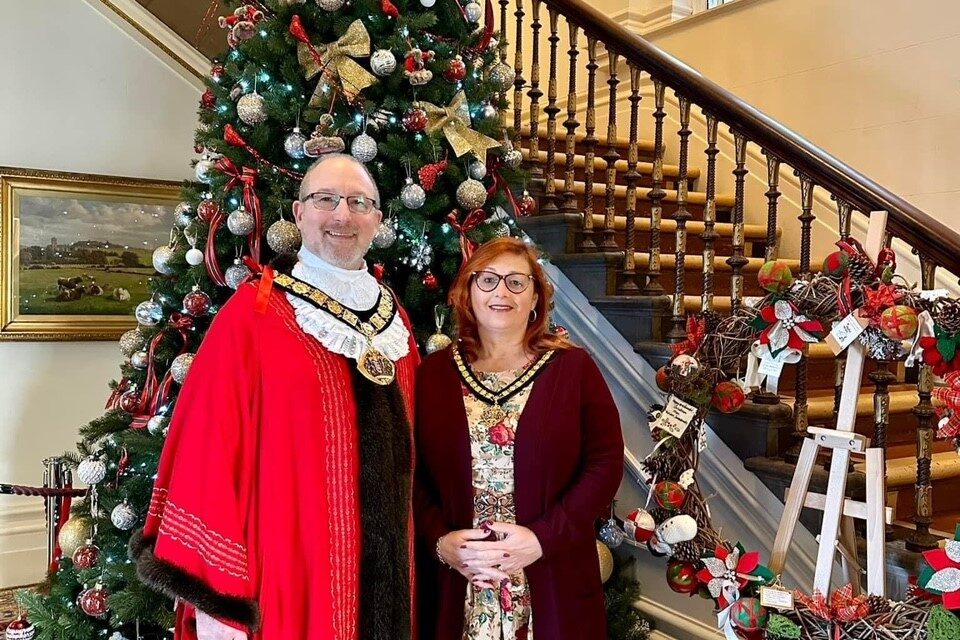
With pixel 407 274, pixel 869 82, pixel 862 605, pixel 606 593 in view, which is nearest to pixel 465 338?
pixel 407 274

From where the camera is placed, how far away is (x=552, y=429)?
4.79 feet

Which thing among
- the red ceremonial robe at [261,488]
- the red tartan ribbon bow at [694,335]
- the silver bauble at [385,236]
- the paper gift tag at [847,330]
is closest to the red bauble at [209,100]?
the silver bauble at [385,236]

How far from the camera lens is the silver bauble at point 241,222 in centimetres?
187

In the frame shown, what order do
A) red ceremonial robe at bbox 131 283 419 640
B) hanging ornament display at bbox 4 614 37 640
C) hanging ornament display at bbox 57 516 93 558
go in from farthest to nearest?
hanging ornament display at bbox 4 614 37 640
hanging ornament display at bbox 57 516 93 558
red ceremonial robe at bbox 131 283 419 640

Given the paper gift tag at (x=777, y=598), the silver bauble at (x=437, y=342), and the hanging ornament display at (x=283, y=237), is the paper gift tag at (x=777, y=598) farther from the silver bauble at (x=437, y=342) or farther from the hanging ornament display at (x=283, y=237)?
the hanging ornament display at (x=283, y=237)

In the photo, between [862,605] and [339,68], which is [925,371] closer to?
[862,605]

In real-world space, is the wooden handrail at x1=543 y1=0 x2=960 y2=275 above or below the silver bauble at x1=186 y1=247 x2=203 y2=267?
above

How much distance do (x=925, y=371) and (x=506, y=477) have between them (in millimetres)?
1154

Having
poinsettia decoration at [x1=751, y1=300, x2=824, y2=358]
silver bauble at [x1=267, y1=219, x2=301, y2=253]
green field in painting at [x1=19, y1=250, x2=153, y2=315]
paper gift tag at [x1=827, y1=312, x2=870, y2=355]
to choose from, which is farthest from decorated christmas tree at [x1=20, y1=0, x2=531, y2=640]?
green field in painting at [x1=19, y1=250, x2=153, y2=315]

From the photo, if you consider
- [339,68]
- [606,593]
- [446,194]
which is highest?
[339,68]

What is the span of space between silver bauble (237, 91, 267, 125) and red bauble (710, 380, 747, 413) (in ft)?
4.68

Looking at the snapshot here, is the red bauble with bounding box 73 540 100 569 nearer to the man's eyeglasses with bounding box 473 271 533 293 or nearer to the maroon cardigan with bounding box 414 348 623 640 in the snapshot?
the maroon cardigan with bounding box 414 348 623 640

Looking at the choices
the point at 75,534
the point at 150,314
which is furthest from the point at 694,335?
the point at 75,534

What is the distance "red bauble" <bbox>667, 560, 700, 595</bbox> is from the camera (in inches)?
70.1
